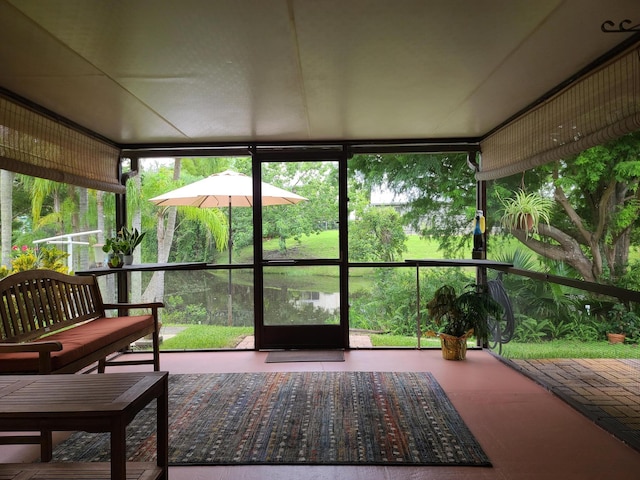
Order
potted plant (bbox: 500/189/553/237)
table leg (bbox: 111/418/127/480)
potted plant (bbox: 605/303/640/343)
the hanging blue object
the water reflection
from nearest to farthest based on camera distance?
table leg (bbox: 111/418/127/480), potted plant (bbox: 605/303/640/343), potted plant (bbox: 500/189/553/237), the hanging blue object, the water reflection

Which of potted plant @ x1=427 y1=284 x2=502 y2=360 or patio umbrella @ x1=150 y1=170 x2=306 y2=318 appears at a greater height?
patio umbrella @ x1=150 y1=170 x2=306 y2=318

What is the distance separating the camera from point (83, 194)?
8.76m

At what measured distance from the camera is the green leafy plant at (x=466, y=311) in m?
4.72

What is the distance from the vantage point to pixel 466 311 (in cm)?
483

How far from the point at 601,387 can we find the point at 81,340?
3785 millimetres

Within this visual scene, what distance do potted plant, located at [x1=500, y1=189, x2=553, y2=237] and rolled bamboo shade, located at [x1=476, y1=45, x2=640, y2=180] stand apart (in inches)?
13.7

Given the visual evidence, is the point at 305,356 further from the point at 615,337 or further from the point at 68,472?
the point at 68,472

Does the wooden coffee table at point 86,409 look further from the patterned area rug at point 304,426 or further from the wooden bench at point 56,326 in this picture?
the patterned area rug at point 304,426

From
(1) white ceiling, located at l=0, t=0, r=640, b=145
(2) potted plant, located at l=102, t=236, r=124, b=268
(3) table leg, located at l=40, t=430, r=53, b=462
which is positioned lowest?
(3) table leg, located at l=40, t=430, r=53, b=462

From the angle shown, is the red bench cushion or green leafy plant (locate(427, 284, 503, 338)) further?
green leafy plant (locate(427, 284, 503, 338))

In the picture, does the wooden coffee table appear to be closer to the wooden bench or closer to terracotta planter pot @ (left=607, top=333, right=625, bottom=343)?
the wooden bench

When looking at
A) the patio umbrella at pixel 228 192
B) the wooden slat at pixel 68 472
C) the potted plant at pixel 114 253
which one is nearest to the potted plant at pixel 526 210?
the patio umbrella at pixel 228 192

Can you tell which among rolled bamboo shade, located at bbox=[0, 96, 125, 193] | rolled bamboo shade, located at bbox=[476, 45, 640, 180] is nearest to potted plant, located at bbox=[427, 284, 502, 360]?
rolled bamboo shade, located at bbox=[476, 45, 640, 180]

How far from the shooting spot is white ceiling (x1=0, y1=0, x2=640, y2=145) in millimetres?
2123
